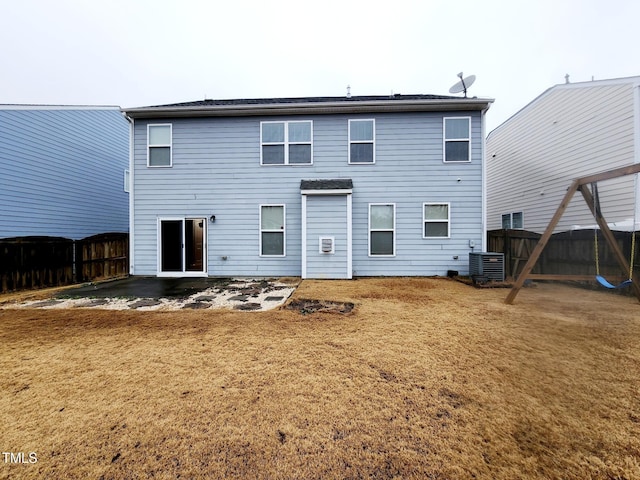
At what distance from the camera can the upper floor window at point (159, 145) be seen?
874 centimetres

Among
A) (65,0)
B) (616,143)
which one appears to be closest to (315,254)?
(616,143)

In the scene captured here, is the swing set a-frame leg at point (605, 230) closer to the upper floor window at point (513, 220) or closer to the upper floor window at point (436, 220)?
the upper floor window at point (436, 220)

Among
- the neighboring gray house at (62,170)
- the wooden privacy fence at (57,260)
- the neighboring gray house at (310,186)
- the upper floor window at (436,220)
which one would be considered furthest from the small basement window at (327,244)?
the neighboring gray house at (62,170)

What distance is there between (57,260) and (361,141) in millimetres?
10003

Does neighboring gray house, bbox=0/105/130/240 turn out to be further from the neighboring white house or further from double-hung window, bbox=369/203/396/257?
the neighboring white house

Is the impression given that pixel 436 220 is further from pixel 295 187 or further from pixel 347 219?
pixel 295 187

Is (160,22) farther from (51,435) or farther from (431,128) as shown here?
(51,435)

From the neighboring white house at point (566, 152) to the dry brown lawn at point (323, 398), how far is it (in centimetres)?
640

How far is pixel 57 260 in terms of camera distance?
773 cm

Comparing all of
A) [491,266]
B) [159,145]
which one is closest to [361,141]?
[491,266]

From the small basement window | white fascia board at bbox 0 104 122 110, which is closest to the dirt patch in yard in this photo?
the small basement window

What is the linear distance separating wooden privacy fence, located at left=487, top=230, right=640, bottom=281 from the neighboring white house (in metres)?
0.62

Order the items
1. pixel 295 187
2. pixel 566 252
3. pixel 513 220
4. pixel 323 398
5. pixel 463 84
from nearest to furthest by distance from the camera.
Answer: pixel 323 398 < pixel 566 252 < pixel 295 187 < pixel 463 84 < pixel 513 220

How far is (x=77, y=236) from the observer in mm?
11172
